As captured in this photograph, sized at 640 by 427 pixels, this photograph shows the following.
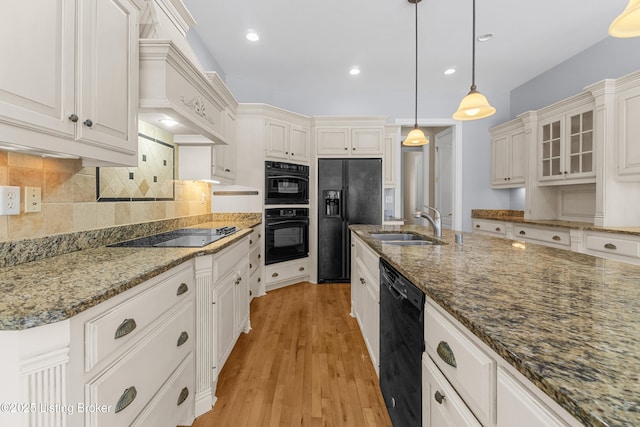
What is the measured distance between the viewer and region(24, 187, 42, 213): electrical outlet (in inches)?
46.3

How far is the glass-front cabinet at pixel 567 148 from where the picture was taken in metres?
3.02

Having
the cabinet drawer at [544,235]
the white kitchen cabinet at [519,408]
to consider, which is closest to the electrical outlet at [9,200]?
the white kitchen cabinet at [519,408]

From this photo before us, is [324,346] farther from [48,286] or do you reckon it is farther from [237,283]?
[48,286]

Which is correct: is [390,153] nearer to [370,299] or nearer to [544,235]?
[544,235]

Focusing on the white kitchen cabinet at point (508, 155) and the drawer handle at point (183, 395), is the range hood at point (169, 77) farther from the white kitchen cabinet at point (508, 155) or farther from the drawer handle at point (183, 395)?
the white kitchen cabinet at point (508, 155)

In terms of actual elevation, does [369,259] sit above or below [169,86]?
below

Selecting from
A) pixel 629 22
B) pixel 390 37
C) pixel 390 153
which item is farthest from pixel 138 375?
pixel 390 153

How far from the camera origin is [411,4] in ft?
8.31

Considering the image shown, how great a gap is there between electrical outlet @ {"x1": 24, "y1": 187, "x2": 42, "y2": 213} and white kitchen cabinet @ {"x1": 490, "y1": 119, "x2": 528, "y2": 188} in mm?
4829

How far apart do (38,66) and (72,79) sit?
127 millimetres

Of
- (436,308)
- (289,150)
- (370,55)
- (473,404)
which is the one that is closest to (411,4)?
(370,55)

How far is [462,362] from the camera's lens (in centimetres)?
71

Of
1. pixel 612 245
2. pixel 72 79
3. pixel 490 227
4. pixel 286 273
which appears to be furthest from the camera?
pixel 490 227

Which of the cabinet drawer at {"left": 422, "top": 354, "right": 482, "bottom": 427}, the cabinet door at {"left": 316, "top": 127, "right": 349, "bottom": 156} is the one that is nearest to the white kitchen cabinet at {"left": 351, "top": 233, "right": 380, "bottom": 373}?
the cabinet drawer at {"left": 422, "top": 354, "right": 482, "bottom": 427}
